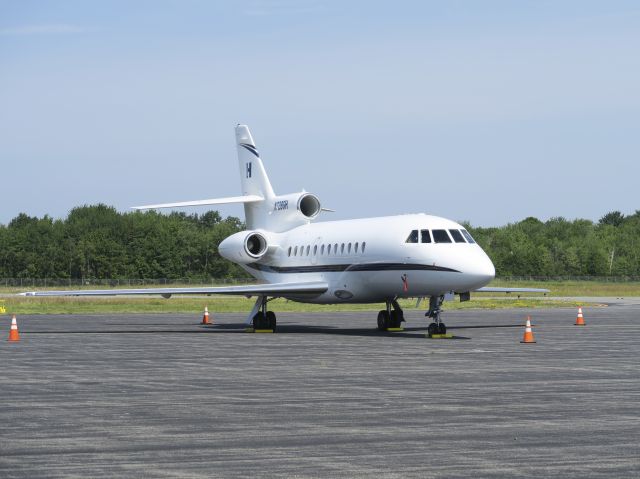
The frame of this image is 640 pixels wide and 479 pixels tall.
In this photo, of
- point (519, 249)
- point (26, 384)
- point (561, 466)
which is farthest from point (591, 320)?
point (519, 249)

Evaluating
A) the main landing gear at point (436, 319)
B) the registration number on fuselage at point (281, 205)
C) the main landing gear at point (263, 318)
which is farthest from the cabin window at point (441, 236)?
the registration number on fuselage at point (281, 205)

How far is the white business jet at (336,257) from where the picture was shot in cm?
2856

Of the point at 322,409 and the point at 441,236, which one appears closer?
the point at 322,409

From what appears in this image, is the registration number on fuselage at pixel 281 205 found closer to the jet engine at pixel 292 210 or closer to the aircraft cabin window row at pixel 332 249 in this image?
the jet engine at pixel 292 210

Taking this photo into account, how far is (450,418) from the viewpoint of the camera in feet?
40.5

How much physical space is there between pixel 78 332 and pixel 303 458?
23.3 meters

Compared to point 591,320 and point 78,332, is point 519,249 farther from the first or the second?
point 78,332

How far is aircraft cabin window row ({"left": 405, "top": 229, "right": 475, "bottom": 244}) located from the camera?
1152 inches

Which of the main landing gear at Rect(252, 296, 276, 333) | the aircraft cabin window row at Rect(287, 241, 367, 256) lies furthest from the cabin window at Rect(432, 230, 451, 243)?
the main landing gear at Rect(252, 296, 276, 333)

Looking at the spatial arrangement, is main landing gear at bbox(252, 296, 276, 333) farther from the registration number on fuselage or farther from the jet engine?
the registration number on fuselage

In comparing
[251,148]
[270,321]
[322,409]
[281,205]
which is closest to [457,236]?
[270,321]

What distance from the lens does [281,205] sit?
38188 millimetres

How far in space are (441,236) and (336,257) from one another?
447 cm

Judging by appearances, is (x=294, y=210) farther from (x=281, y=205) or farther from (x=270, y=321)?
(x=270, y=321)
